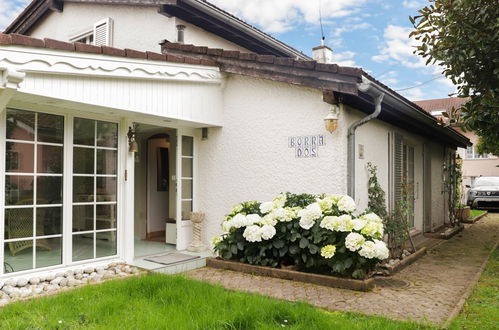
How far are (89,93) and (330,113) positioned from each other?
3.55 m

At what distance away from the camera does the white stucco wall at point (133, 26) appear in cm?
867

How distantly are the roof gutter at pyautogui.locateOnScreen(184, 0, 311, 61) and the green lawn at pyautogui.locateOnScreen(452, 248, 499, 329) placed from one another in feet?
24.3

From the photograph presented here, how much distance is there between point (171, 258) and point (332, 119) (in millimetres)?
3660

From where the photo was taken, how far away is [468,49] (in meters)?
5.92

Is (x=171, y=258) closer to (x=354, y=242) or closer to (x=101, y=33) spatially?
(x=354, y=242)

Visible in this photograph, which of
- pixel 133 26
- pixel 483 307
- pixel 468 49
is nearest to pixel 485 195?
pixel 468 49

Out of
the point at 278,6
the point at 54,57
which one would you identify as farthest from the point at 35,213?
the point at 278,6

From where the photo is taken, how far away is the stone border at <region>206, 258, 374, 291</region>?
500cm

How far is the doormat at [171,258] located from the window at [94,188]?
733 mm

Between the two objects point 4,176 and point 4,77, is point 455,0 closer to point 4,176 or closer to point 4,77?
point 4,77

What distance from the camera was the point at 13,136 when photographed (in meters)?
5.24

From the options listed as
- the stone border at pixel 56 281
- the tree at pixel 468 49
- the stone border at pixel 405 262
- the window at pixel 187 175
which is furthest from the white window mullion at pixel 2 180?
the tree at pixel 468 49

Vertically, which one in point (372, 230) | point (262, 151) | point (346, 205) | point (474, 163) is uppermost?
point (474, 163)

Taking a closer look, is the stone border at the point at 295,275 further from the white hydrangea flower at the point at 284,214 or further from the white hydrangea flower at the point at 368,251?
the white hydrangea flower at the point at 284,214
